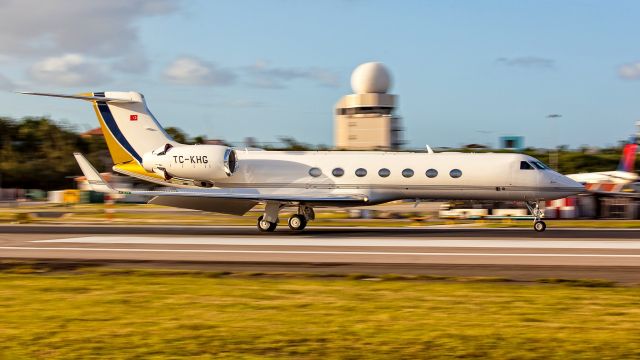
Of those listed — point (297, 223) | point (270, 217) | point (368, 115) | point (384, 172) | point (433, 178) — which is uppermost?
point (368, 115)

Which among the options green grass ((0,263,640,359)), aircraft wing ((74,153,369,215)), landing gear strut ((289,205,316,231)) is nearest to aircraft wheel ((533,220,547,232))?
aircraft wing ((74,153,369,215))

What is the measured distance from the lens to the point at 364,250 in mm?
17031

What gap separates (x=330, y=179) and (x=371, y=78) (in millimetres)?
64066

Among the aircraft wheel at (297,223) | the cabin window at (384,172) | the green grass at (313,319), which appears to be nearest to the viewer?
the green grass at (313,319)

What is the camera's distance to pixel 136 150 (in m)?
26.5

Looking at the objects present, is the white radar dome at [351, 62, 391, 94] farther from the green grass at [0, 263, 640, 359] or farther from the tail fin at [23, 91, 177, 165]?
the green grass at [0, 263, 640, 359]

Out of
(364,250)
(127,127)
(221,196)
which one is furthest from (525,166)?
(127,127)

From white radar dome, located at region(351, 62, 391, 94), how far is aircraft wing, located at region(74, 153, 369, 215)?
209 feet

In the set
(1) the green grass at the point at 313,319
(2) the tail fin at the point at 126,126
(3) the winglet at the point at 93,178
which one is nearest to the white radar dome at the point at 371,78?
(2) the tail fin at the point at 126,126

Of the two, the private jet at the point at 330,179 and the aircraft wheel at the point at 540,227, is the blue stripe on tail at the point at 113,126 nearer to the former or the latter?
the private jet at the point at 330,179

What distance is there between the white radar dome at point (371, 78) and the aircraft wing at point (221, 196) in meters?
63.6

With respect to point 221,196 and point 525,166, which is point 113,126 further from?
point 525,166

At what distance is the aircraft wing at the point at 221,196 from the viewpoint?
71.0 feet

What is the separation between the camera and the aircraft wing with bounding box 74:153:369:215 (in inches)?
852
